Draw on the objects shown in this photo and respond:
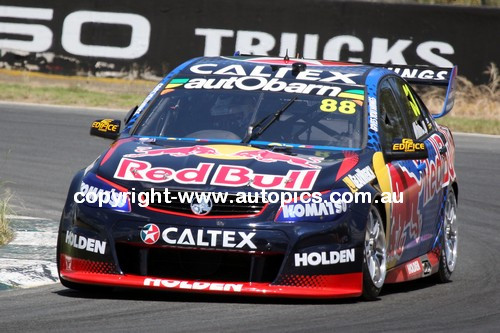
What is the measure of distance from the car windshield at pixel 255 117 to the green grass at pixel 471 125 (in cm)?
1238

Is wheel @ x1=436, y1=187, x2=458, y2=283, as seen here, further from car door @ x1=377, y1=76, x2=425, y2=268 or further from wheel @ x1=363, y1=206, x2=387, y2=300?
wheel @ x1=363, y1=206, x2=387, y2=300

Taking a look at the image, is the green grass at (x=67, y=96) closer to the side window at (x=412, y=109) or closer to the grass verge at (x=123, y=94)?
the grass verge at (x=123, y=94)

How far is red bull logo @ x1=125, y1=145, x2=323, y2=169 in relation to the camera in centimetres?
743

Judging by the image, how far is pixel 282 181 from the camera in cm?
714

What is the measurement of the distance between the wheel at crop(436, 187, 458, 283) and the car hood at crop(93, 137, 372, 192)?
5.05ft

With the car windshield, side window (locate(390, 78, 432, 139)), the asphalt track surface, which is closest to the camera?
the asphalt track surface

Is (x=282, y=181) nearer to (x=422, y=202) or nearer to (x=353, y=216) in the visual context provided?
(x=353, y=216)

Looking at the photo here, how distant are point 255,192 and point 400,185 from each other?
1317mm

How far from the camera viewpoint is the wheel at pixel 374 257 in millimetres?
7309

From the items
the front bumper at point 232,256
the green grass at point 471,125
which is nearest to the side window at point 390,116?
the front bumper at point 232,256

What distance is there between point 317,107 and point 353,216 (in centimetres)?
127

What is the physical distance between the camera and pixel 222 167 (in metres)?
7.26

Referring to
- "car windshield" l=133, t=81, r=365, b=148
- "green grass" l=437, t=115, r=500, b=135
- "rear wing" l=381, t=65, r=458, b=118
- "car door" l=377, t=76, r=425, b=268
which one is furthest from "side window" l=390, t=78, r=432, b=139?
"green grass" l=437, t=115, r=500, b=135

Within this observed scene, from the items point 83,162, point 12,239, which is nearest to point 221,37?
point 83,162
